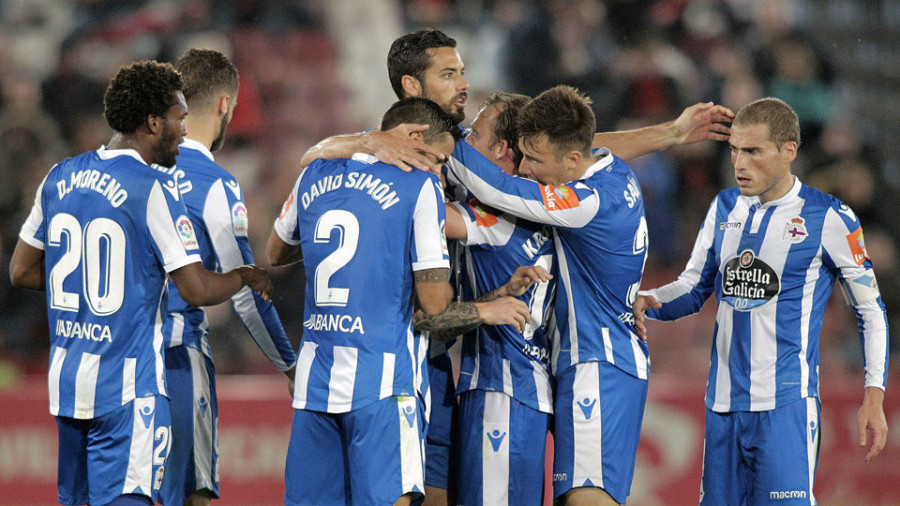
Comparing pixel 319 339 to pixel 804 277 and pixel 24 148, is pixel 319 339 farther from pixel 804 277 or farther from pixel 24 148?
pixel 24 148

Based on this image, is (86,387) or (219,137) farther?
(219,137)

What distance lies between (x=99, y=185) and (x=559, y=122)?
180 centimetres

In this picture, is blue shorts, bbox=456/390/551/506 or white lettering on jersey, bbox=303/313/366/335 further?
blue shorts, bbox=456/390/551/506

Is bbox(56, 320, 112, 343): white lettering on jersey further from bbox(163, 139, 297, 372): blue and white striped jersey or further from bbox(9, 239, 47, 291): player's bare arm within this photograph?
bbox(163, 139, 297, 372): blue and white striped jersey

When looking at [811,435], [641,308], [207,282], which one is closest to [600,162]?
[641,308]

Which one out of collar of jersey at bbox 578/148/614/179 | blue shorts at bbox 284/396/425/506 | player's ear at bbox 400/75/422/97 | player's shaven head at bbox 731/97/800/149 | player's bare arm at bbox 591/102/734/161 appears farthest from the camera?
player's bare arm at bbox 591/102/734/161

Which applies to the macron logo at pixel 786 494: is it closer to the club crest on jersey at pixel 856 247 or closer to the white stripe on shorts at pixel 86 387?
the club crest on jersey at pixel 856 247

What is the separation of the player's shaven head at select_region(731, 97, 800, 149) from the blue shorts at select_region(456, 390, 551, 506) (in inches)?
61.9

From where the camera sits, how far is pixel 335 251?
3.48m

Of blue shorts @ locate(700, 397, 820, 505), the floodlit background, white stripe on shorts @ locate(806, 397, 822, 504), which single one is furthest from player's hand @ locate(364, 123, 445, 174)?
the floodlit background

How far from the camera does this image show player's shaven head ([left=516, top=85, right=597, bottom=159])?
388 centimetres

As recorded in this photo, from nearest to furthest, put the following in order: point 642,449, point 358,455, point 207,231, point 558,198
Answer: point 358,455 → point 558,198 → point 207,231 → point 642,449

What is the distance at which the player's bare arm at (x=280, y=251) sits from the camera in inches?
152

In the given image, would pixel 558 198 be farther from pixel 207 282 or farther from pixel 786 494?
pixel 786 494
